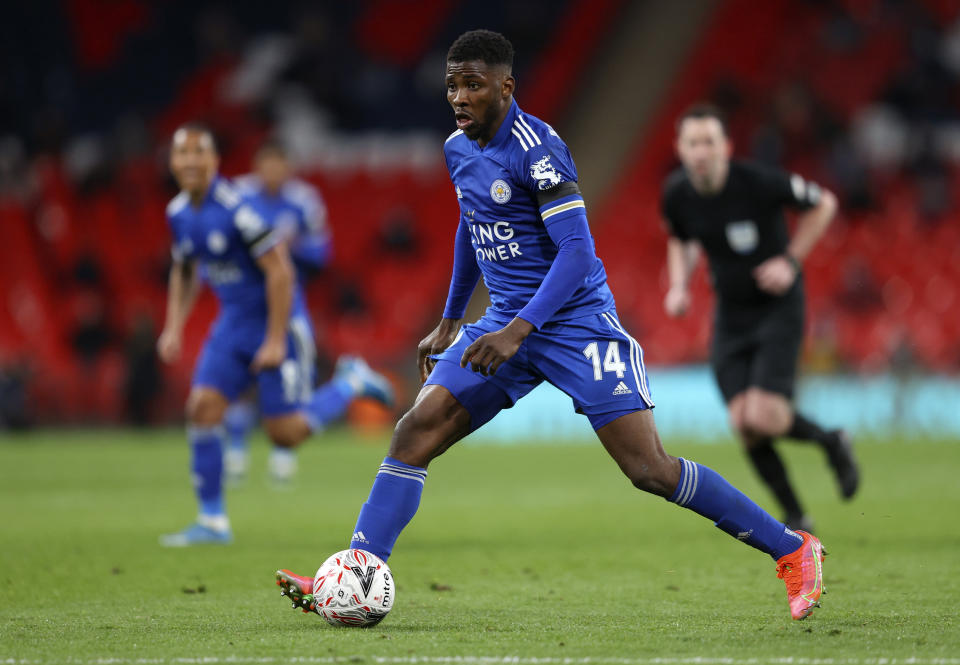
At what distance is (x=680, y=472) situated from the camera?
513 centimetres

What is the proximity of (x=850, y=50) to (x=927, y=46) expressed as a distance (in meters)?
1.50

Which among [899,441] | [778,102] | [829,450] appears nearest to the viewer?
[829,450]

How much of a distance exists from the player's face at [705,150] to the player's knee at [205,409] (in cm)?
330

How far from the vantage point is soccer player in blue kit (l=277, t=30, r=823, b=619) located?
5004mm

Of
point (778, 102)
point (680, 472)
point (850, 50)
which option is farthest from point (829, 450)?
point (850, 50)

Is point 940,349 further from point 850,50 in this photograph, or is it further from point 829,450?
point 829,450

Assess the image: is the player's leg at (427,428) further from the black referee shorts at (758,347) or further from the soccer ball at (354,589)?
the black referee shorts at (758,347)

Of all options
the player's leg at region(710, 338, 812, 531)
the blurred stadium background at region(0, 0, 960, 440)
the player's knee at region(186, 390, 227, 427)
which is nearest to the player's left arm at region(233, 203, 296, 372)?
the player's knee at region(186, 390, 227, 427)

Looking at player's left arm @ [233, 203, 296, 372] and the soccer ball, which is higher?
player's left arm @ [233, 203, 296, 372]

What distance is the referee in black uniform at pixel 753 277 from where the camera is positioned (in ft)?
26.4

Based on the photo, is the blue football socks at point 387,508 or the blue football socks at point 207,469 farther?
the blue football socks at point 207,469

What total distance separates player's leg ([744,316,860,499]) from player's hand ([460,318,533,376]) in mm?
3562

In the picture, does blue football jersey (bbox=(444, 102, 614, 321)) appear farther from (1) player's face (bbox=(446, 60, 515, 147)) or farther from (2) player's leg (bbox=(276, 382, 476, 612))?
(2) player's leg (bbox=(276, 382, 476, 612))

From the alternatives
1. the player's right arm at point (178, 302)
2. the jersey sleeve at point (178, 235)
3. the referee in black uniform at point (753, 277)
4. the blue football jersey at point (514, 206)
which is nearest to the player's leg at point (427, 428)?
the blue football jersey at point (514, 206)
